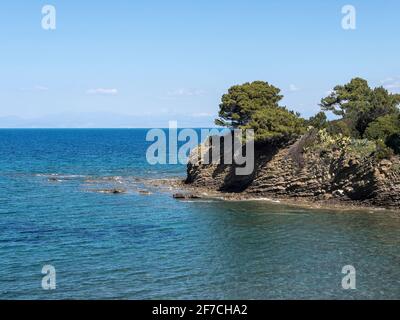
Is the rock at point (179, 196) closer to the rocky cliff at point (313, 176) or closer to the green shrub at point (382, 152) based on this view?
the rocky cliff at point (313, 176)

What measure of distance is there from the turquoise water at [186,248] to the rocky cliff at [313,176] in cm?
462

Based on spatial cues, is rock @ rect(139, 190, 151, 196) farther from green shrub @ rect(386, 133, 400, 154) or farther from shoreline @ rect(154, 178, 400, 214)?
green shrub @ rect(386, 133, 400, 154)

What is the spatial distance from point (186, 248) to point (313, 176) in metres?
26.8

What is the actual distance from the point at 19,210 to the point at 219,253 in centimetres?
2617

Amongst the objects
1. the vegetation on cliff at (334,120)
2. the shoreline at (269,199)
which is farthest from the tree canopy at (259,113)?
the shoreline at (269,199)

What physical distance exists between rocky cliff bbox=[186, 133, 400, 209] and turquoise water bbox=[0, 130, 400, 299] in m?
4.62

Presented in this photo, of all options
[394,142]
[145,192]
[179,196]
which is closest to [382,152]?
[394,142]

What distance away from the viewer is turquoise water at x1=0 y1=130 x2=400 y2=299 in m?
30.2

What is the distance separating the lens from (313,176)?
6141 cm

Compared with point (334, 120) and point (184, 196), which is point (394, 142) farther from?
point (184, 196)

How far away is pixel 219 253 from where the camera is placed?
38.6 meters

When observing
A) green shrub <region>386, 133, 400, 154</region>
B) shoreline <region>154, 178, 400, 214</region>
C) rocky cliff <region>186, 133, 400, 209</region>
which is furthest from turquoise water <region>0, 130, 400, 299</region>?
green shrub <region>386, 133, 400, 154</region>

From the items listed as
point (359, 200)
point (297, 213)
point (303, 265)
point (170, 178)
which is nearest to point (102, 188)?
point (170, 178)

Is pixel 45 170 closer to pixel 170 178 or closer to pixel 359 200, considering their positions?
pixel 170 178
